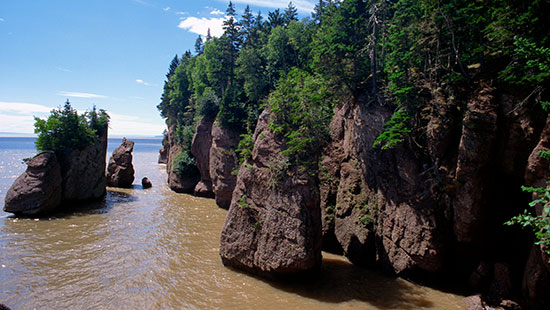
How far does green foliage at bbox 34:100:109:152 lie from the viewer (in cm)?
2347

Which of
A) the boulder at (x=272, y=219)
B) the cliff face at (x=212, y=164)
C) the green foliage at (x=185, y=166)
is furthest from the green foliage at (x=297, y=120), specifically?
the green foliage at (x=185, y=166)

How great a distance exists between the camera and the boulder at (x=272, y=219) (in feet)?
38.5

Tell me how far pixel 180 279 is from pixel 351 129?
1214 cm

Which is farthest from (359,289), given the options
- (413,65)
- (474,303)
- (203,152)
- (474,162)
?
(203,152)

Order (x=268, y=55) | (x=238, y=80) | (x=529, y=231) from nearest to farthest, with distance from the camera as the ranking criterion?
1. (x=529, y=231)
2. (x=268, y=55)
3. (x=238, y=80)

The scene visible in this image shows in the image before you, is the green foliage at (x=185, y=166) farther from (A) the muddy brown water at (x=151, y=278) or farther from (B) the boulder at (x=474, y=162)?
(B) the boulder at (x=474, y=162)

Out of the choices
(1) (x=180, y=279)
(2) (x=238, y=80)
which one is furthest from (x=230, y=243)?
(2) (x=238, y=80)

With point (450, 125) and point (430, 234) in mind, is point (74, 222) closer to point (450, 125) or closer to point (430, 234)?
point (430, 234)

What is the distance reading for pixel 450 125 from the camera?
12.1 m

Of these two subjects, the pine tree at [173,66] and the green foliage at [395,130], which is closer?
the green foliage at [395,130]

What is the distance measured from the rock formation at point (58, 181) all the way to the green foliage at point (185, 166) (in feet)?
25.6

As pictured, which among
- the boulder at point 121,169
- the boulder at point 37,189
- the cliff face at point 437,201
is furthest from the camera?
the boulder at point 121,169

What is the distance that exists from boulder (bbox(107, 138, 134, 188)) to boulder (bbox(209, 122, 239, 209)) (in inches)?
518

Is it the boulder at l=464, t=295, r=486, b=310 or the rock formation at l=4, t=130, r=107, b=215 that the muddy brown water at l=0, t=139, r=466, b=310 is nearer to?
the boulder at l=464, t=295, r=486, b=310
